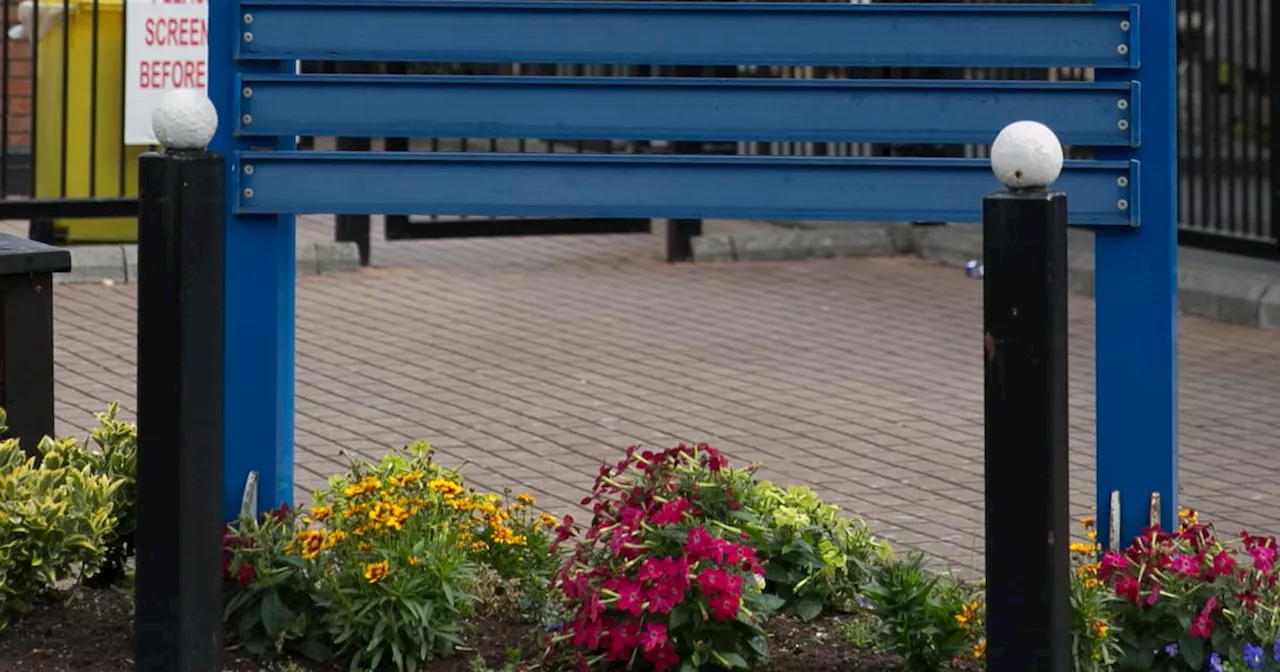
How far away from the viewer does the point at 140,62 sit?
35.2ft

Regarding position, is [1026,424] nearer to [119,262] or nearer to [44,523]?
[44,523]

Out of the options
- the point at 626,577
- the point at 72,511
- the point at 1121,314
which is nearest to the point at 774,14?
the point at 1121,314

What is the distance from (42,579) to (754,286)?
6705mm

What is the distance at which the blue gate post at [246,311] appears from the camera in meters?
4.66

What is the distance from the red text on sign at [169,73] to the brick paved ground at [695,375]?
1.13 meters

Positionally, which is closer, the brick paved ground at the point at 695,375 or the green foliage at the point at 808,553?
the green foliage at the point at 808,553

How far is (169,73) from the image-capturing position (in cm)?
1078

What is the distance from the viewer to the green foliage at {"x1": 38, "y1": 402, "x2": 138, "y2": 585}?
4.76 m

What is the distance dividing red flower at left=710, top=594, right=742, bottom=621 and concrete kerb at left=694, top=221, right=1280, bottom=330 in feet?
21.4

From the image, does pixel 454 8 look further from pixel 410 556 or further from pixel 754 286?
pixel 754 286

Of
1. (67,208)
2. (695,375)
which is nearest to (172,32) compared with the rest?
(67,208)

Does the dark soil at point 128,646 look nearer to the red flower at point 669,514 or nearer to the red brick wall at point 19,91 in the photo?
the red flower at point 669,514

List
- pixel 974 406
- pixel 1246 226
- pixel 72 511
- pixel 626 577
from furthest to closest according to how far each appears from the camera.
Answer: pixel 1246 226 → pixel 974 406 → pixel 72 511 → pixel 626 577

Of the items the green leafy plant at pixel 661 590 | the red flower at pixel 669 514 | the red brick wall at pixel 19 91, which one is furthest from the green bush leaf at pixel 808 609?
the red brick wall at pixel 19 91
